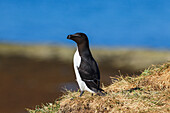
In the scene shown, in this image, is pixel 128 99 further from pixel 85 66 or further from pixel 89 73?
pixel 85 66

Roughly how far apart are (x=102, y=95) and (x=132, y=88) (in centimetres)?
123

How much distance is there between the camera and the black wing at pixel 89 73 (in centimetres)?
591

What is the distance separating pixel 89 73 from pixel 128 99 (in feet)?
3.17

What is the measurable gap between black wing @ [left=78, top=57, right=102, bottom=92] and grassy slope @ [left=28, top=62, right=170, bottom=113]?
274 millimetres

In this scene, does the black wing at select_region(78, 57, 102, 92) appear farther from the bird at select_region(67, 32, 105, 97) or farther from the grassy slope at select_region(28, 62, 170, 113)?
the grassy slope at select_region(28, 62, 170, 113)

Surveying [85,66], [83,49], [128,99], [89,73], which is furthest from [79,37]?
[128,99]

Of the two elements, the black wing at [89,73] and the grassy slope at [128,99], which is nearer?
the grassy slope at [128,99]

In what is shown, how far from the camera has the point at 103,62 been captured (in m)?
21.6

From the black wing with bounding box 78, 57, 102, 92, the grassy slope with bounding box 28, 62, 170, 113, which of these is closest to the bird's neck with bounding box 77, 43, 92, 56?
the black wing with bounding box 78, 57, 102, 92

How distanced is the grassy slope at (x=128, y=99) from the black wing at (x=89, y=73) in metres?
0.27

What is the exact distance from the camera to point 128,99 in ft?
19.3

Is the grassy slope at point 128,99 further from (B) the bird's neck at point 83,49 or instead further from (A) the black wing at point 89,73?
(B) the bird's neck at point 83,49

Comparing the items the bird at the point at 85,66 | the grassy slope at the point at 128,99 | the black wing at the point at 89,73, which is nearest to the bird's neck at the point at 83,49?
the bird at the point at 85,66

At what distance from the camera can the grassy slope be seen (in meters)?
5.67
